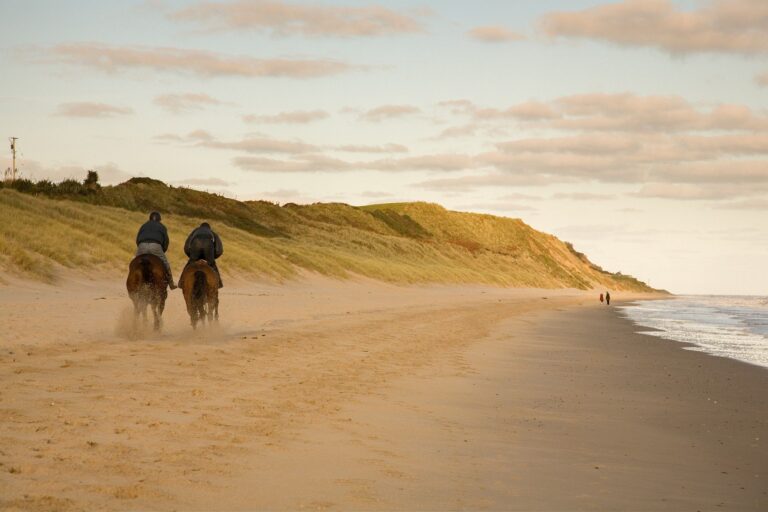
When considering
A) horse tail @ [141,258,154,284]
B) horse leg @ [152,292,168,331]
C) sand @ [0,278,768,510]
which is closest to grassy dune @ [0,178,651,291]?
horse tail @ [141,258,154,284]

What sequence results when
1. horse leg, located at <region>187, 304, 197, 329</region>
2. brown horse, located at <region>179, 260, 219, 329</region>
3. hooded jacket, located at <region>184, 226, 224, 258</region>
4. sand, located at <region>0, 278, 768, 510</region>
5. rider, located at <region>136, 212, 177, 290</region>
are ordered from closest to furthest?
1. sand, located at <region>0, 278, 768, 510</region>
2. rider, located at <region>136, 212, 177, 290</region>
3. horse leg, located at <region>187, 304, 197, 329</region>
4. brown horse, located at <region>179, 260, 219, 329</region>
5. hooded jacket, located at <region>184, 226, 224, 258</region>

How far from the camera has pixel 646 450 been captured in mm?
7789

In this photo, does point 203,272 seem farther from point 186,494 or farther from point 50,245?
point 50,245

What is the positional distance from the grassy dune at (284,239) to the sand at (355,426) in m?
19.8

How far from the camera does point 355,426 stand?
26.8 ft

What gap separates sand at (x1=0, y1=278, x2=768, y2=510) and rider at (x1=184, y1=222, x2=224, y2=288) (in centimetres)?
264

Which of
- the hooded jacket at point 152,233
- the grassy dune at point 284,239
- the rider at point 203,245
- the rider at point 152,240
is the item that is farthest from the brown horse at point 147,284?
the grassy dune at point 284,239

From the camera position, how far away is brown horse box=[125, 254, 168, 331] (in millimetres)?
17625

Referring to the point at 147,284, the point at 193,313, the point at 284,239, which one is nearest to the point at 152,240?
the point at 147,284

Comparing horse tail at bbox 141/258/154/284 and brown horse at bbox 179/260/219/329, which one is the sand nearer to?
horse tail at bbox 141/258/154/284

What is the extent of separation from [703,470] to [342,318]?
1941 cm

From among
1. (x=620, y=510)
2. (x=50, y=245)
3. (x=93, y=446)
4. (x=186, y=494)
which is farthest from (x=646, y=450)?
(x=50, y=245)

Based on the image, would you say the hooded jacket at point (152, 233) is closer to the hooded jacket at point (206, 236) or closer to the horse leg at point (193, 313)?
the hooded jacket at point (206, 236)

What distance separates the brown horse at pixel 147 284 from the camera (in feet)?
57.8
